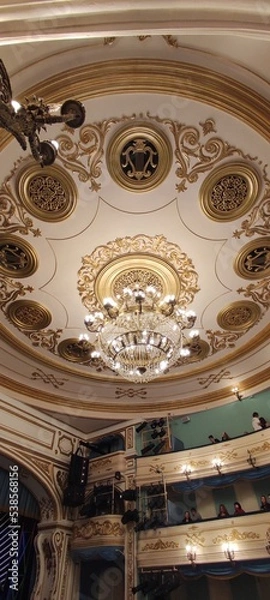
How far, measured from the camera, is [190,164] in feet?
13.5

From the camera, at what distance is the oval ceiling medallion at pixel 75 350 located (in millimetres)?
6531

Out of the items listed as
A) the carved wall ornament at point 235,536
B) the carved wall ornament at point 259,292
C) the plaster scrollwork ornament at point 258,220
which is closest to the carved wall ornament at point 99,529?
the carved wall ornament at point 235,536

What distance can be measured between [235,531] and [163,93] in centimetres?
703

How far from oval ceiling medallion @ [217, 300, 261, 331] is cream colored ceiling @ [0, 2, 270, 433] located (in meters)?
0.07

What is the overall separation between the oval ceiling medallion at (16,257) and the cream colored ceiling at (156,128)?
0.07 metres

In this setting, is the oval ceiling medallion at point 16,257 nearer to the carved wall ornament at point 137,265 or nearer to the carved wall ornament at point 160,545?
the carved wall ornament at point 137,265

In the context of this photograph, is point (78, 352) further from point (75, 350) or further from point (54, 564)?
point (54, 564)

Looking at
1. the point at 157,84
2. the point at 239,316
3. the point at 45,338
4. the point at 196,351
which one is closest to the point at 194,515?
the point at 196,351

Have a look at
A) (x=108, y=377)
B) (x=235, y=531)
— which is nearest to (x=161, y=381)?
(x=108, y=377)

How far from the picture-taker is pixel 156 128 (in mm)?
3875

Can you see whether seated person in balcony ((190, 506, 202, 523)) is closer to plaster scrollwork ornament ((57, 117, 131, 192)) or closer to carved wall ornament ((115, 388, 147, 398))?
carved wall ornament ((115, 388, 147, 398))

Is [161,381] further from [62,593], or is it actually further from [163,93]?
[163,93]

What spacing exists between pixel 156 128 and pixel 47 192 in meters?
1.53

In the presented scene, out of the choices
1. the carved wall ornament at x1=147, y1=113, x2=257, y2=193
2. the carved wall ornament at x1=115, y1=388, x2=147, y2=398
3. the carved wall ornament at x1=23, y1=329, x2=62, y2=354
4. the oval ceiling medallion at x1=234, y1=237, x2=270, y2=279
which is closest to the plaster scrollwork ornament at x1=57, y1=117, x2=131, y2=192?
the carved wall ornament at x1=147, y1=113, x2=257, y2=193
